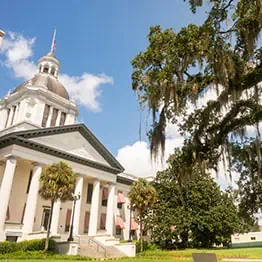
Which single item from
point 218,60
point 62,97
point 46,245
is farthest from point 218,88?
point 62,97

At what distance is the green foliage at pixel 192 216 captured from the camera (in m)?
33.7

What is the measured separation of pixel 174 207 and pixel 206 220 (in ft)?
13.4

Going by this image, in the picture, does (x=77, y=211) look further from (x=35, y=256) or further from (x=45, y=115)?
(x=45, y=115)

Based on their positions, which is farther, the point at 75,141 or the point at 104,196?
the point at 104,196

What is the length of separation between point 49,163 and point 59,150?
1794 mm

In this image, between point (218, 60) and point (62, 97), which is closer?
point (218, 60)

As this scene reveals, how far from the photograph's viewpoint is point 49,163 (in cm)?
2930

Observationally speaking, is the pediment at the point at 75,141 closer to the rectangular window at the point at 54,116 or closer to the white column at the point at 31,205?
the white column at the point at 31,205

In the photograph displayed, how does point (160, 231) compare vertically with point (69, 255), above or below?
above

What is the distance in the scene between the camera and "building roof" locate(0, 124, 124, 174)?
27.0 meters

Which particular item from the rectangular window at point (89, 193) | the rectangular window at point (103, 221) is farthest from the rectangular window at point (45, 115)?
the rectangular window at point (103, 221)

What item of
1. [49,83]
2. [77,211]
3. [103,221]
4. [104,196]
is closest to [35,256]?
[77,211]

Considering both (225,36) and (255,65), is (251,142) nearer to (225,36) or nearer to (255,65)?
(255,65)

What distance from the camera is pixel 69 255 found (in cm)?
2258
